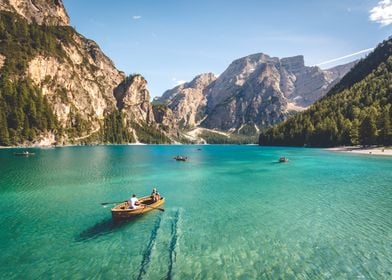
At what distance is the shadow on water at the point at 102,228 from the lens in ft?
91.9

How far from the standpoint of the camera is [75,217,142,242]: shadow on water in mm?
28000

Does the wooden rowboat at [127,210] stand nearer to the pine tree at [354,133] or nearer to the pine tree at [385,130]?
the pine tree at [385,130]

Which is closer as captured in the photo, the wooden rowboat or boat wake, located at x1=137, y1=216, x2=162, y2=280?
boat wake, located at x1=137, y1=216, x2=162, y2=280

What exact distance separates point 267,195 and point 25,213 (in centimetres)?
3630

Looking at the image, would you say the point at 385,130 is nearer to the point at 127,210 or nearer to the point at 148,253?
the point at 127,210

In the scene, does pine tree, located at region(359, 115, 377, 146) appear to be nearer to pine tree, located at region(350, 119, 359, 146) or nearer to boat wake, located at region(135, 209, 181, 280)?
pine tree, located at region(350, 119, 359, 146)

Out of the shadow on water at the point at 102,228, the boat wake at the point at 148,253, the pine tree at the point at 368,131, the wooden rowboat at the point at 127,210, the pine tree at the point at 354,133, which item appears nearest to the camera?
the boat wake at the point at 148,253

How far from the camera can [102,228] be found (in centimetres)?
3053

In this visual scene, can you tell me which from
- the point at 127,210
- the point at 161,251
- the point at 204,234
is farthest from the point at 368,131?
the point at 161,251

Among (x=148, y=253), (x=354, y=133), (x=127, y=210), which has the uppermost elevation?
(x=354, y=133)

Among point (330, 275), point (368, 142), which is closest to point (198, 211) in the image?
point (330, 275)

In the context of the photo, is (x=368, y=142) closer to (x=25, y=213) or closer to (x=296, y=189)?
(x=296, y=189)

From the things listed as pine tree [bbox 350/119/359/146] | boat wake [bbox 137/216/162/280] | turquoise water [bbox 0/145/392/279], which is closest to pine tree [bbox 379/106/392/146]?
pine tree [bbox 350/119/359/146]

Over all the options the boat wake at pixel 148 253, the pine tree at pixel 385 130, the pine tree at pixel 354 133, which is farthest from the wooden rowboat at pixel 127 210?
the pine tree at pixel 354 133
